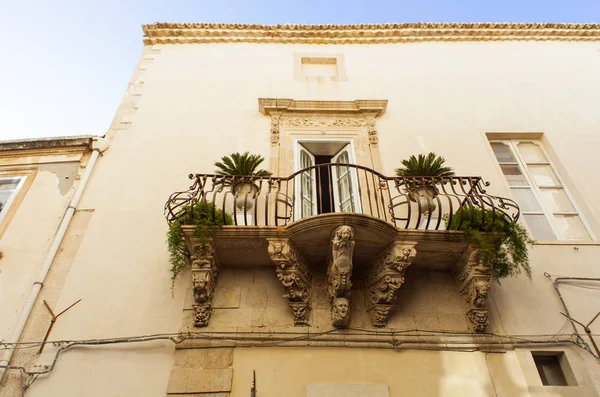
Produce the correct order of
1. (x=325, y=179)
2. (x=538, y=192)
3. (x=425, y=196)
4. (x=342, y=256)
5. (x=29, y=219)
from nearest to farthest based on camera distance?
(x=342, y=256) < (x=425, y=196) < (x=29, y=219) < (x=538, y=192) < (x=325, y=179)

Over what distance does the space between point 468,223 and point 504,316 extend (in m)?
1.19

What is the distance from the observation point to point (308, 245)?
4219 millimetres

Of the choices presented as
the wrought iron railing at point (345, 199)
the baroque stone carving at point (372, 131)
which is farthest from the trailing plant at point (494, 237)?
the baroque stone carving at point (372, 131)

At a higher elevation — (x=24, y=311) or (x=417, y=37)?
(x=417, y=37)

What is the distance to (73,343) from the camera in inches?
158

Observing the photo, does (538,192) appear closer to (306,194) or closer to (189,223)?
(306,194)

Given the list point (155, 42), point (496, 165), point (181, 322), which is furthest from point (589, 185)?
point (155, 42)

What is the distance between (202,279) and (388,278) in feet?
6.80

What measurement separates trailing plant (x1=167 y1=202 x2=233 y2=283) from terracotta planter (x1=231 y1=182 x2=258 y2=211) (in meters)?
0.27

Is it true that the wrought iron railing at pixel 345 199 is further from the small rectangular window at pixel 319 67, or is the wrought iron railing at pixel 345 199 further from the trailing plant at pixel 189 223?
the small rectangular window at pixel 319 67

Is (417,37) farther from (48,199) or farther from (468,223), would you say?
(48,199)

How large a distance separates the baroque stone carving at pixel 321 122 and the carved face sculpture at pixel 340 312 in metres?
3.40

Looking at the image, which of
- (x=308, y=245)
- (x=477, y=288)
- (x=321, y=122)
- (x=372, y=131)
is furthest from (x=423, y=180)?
(x=321, y=122)

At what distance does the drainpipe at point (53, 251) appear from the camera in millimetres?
3998
